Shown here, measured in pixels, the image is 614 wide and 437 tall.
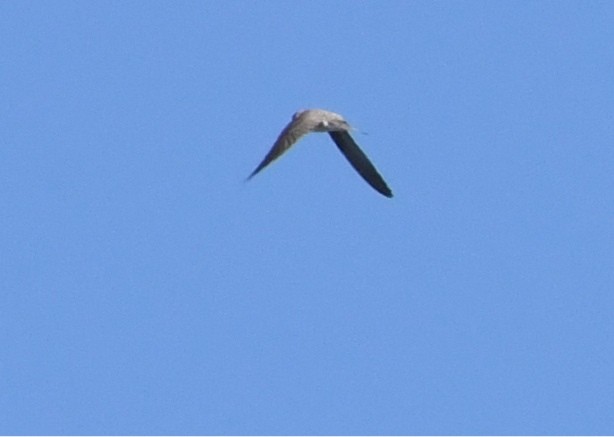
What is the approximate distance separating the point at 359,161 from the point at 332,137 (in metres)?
0.75

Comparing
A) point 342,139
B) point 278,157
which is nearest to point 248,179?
point 278,157

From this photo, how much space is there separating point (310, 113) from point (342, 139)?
1.99m

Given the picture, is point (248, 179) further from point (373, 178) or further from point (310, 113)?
point (373, 178)

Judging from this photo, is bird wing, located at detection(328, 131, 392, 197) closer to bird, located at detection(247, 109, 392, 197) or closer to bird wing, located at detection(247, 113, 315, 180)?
bird, located at detection(247, 109, 392, 197)

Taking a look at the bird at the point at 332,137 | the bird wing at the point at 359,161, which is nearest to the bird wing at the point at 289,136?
the bird at the point at 332,137

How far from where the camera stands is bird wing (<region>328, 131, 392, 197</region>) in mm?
34844

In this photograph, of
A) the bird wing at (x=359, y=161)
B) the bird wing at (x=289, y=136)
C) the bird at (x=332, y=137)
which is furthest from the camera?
the bird wing at (x=359, y=161)

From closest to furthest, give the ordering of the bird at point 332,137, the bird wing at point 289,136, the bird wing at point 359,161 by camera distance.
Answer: the bird wing at point 289,136 → the bird at point 332,137 → the bird wing at point 359,161

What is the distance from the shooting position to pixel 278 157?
31453 millimetres

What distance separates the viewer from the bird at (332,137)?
31781 mm

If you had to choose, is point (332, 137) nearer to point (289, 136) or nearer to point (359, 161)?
point (359, 161)

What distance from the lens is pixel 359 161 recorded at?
3528 cm

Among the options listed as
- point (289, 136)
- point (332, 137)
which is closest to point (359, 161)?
point (332, 137)

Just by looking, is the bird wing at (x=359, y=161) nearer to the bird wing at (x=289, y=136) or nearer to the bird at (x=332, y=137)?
the bird at (x=332, y=137)
